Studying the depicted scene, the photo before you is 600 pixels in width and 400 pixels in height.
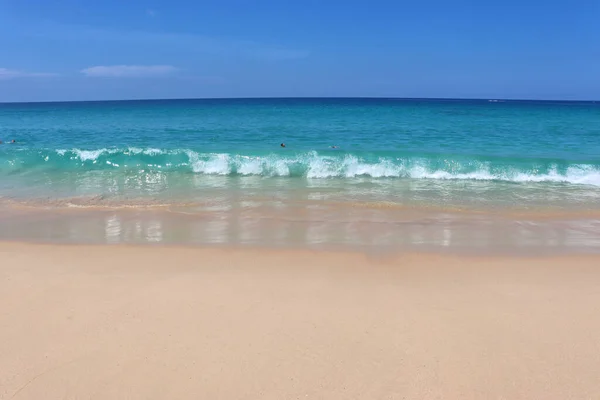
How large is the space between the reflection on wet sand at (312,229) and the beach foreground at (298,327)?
2.44 ft

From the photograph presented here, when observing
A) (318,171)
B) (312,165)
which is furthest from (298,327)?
(312,165)

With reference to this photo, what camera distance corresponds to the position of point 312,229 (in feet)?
24.6

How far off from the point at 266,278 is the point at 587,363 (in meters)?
3.48

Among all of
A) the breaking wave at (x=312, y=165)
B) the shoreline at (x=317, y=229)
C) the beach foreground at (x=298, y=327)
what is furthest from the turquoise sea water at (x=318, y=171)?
the beach foreground at (x=298, y=327)

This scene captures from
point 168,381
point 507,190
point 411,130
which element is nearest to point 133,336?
point 168,381

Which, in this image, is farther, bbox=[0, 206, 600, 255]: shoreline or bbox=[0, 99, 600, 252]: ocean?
bbox=[0, 99, 600, 252]: ocean

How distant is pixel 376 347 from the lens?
3.80 metres

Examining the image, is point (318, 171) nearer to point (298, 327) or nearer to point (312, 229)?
point (312, 229)

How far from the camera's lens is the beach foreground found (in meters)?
3.37

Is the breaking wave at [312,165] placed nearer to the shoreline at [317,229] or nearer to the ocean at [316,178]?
the ocean at [316,178]

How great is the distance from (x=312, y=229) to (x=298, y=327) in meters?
3.47

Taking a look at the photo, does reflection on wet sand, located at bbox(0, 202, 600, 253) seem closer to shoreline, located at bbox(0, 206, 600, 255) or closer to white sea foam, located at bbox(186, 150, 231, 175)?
shoreline, located at bbox(0, 206, 600, 255)

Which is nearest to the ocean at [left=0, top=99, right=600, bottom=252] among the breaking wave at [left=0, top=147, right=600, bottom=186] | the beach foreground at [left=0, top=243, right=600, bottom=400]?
the breaking wave at [left=0, top=147, right=600, bottom=186]

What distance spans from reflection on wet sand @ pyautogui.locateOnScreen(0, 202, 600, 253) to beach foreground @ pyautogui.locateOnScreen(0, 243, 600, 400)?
0.74m
